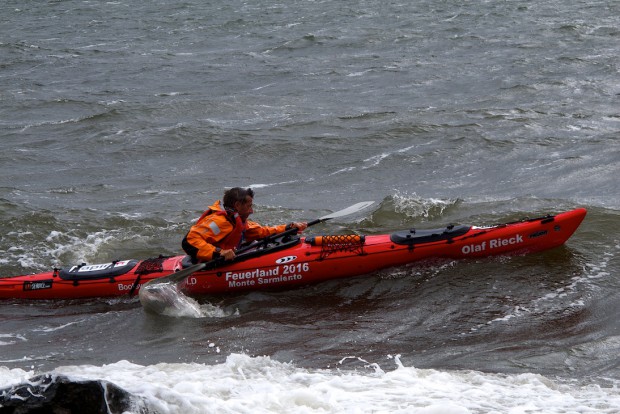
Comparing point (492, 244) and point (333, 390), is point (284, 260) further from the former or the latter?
point (333, 390)

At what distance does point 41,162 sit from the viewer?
514 inches

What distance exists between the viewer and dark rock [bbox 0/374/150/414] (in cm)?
445

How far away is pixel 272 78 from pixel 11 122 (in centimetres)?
518

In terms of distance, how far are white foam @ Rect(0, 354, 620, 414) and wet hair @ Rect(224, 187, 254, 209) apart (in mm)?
2234

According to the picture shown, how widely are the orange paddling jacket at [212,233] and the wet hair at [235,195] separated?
0.08 m

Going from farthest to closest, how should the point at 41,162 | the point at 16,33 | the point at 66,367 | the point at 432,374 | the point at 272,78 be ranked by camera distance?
the point at 16,33, the point at 272,78, the point at 41,162, the point at 66,367, the point at 432,374

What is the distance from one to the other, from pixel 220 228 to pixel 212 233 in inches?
3.5

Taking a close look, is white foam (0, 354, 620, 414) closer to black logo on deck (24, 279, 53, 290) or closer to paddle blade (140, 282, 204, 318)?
paddle blade (140, 282, 204, 318)

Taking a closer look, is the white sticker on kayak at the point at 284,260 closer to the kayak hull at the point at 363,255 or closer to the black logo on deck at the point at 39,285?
the kayak hull at the point at 363,255

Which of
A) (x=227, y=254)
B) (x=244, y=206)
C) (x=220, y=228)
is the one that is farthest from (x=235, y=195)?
(x=227, y=254)

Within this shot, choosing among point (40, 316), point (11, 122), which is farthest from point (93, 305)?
point (11, 122)

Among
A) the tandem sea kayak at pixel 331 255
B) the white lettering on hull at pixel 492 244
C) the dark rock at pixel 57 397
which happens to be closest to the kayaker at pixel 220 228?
the tandem sea kayak at pixel 331 255

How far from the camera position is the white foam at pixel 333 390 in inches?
196

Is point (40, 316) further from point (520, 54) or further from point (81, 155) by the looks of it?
point (520, 54)
